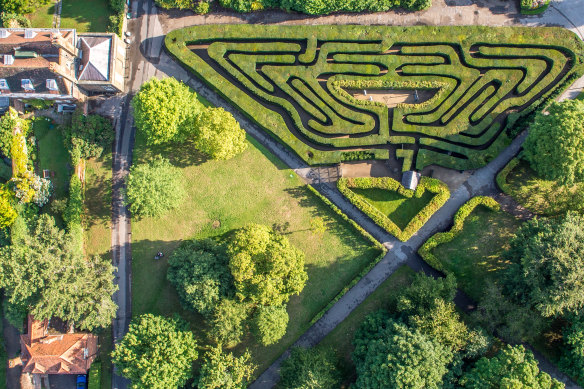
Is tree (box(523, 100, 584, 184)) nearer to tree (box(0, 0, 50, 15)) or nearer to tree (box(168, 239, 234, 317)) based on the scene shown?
tree (box(168, 239, 234, 317))

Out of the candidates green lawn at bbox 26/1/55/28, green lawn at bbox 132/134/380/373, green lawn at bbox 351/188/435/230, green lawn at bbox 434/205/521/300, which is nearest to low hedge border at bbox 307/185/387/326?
green lawn at bbox 132/134/380/373

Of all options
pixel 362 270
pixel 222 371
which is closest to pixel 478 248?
pixel 362 270

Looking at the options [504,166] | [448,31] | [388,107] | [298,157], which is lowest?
[298,157]

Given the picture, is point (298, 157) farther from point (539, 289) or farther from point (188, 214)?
point (539, 289)

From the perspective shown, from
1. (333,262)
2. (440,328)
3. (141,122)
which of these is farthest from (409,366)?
(141,122)

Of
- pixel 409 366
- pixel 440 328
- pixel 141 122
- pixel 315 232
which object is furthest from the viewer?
pixel 315 232

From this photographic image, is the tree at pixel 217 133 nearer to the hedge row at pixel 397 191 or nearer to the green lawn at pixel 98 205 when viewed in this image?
the green lawn at pixel 98 205

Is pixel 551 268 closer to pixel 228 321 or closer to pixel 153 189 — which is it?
pixel 228 321
